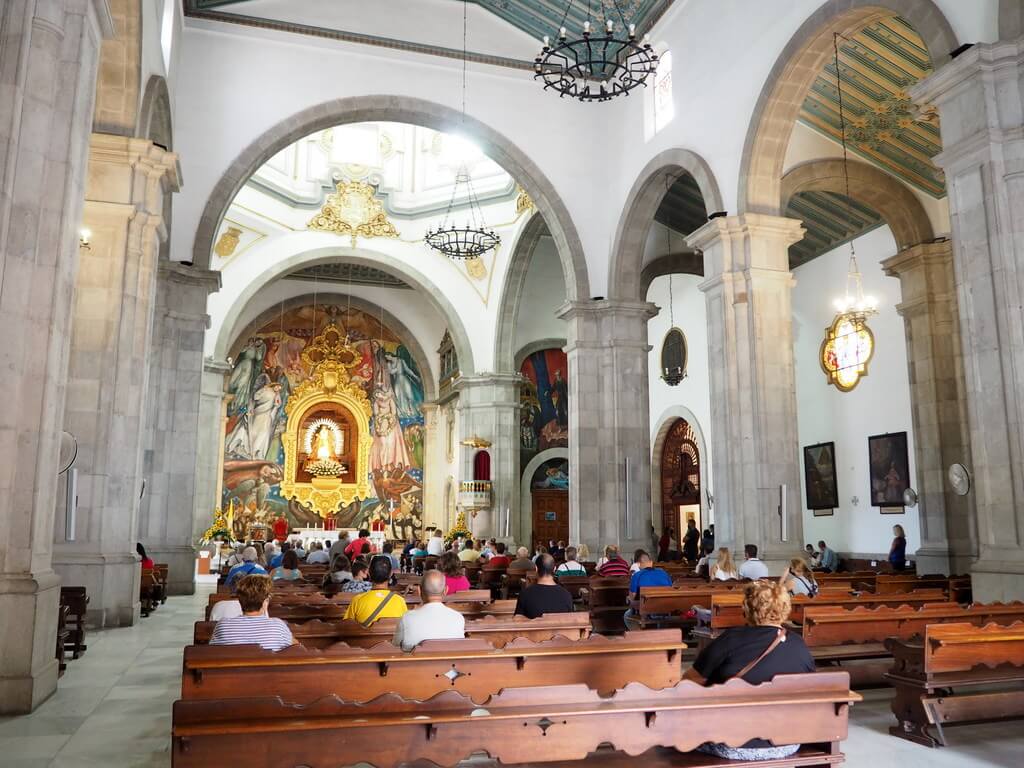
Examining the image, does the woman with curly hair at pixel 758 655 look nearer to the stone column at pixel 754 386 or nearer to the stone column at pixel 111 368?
the stone column at pixel 111 368

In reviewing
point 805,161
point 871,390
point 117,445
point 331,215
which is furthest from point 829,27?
point 331,215

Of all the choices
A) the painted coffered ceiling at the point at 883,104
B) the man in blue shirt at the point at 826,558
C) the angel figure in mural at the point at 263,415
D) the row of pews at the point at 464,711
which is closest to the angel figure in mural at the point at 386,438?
the angel figure in mural at the point at 263,415

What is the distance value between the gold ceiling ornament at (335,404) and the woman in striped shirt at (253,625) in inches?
938

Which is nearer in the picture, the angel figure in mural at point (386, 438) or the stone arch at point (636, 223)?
the stone arch at point (636, 223)

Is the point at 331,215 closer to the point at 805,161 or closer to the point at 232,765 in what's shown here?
the point at 805,161

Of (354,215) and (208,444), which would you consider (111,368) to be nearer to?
(354,215)

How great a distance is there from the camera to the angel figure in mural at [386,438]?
28.4 m

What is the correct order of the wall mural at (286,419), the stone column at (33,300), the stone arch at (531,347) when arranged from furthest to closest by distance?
1. the wall mural at (286,419)
2. the stone arch at (531,347)
3. the stone column at (33,300)

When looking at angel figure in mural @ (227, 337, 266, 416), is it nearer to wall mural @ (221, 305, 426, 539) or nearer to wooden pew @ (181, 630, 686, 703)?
wall mural @ (221, 305, 426, 539)

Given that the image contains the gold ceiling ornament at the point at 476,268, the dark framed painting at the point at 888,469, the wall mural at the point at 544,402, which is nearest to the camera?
the dark framed painting at the point at 888,469

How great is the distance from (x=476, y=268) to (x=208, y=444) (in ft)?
29.0

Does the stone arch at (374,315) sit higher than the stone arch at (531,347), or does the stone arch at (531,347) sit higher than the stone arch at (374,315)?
the stone arch at (374,315)

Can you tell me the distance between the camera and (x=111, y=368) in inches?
351

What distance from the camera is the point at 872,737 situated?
4660 mm
